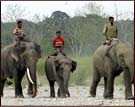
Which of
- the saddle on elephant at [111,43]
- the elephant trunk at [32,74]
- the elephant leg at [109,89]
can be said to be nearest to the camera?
the elephant leg at [109,89]

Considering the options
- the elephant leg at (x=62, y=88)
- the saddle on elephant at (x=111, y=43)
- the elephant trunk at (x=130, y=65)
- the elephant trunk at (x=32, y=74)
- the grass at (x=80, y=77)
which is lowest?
the grass at (x=80, y=77)

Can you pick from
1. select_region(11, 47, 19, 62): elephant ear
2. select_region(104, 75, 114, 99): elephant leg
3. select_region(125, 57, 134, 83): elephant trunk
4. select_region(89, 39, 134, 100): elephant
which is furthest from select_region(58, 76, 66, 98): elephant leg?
select_region(125, 57, 134, 83): elephant trunk

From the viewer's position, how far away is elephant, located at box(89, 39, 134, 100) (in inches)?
670

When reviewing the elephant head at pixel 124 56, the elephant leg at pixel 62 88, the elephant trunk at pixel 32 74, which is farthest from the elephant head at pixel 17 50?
the elephant head at pixel 124 56

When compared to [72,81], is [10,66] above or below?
above

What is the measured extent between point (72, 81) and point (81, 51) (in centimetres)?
1372

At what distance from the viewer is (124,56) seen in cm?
1761

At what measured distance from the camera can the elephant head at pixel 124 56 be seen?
55.6 feet

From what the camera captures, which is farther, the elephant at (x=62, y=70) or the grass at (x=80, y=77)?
the grass at (x=80, y=77)

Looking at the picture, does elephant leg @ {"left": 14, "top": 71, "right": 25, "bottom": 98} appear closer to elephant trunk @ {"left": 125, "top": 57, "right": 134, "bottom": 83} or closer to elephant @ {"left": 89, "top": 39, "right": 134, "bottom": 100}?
elephant @ {"left": 89, "top": 39, "right": 134, "bottom": 100}

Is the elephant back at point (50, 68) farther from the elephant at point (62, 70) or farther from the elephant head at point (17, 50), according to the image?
the elephant head at point (17, 50)

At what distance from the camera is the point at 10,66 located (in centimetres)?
2053

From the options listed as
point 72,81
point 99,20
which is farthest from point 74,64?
point 99,20

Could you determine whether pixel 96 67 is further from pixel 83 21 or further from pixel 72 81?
pixel 83 21
